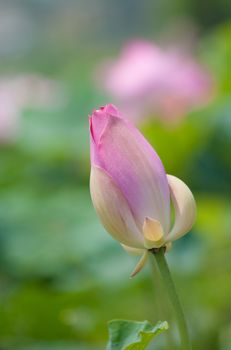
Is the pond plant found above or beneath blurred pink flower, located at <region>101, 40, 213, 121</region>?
above

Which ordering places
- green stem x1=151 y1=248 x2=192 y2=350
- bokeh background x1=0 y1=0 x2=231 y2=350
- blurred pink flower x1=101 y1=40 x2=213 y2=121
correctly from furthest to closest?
1. blurred pink flower x1=101 y1=40 x2=213 y2=121
2. bokeh background x1=0 y1=0 x2=231 y2=350
3. green stem x1=151 y1=248 x2=192 y2=350

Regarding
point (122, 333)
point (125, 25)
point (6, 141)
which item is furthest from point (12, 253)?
point (125, 25)

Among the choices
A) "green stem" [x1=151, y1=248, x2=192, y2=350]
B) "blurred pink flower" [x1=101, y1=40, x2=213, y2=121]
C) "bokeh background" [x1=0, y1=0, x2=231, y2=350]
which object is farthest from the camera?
"blurred pink flower" [x1=101, y1=40, x2=213, y2=121]

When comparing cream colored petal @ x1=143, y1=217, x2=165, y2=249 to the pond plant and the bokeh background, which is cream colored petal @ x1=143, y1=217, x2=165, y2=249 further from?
the bokeh background

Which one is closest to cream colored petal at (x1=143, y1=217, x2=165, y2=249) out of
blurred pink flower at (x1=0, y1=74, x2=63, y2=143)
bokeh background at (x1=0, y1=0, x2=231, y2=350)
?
bokeh background at (x1=0, y1=0, x2=231, y2=350)

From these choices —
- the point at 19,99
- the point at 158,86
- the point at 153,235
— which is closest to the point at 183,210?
the point at 153,235

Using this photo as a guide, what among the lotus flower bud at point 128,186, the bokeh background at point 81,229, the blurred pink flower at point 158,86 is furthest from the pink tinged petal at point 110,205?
the blurred pink flower at point 158,86

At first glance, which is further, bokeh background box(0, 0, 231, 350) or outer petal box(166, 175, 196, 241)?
bokeh background box(0, 0, 231, 350)

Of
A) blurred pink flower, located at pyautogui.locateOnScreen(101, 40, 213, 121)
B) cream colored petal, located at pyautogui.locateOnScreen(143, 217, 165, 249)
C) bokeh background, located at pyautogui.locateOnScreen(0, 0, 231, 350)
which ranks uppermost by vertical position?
cream colored petal, located at pyautogui.locateOnScreen(143, 217, 165, 249)
